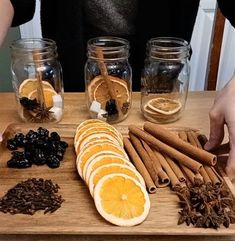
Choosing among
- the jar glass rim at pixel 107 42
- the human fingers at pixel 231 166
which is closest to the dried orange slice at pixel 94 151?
the human fingers at pixel 231 166

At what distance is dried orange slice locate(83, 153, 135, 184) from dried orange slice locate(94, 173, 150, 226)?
0.06 meters

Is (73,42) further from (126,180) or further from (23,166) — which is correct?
(126,180)

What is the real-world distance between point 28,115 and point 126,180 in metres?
0.45

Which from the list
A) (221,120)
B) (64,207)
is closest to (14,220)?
(64,207)

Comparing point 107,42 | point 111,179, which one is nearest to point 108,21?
point 107,42

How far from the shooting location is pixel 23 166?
85cm

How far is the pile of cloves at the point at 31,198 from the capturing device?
2.31ft

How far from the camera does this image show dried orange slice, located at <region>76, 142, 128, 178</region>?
828mm

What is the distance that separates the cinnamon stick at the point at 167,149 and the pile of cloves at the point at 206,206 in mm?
67

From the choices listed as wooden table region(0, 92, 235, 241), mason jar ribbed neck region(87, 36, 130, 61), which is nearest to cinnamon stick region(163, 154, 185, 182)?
wooden table region(0, 92, 235, 241)

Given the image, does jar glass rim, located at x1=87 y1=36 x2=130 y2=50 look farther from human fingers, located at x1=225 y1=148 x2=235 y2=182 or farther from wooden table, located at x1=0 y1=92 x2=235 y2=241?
human fingers, located at x1=225 y1=148 x2=235 y2=182

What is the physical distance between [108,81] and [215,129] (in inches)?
12.4

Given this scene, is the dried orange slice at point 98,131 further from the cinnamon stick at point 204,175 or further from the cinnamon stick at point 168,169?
the cinnamon stick at point 204,175

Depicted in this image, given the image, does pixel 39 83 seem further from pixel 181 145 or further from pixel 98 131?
pixel 181 145
